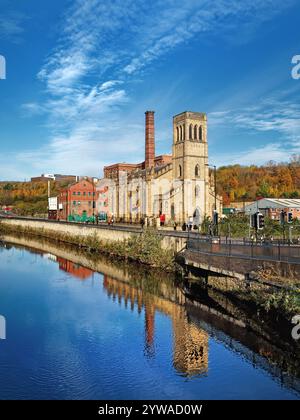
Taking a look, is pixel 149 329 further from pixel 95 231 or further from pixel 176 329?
pixel 95 231

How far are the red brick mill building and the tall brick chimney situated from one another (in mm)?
20012

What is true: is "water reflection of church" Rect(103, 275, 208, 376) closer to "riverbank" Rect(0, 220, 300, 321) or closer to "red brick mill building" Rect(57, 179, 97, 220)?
"riverbank" Rect(0, 220, 300, 321)

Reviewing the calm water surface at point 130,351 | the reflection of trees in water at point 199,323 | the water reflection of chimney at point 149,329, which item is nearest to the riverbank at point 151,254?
the reflection of trees in water at point 199,323

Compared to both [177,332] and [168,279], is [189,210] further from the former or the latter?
[177,332]

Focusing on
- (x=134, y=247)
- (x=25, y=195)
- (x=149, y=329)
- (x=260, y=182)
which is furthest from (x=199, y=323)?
(x=25, y=195)

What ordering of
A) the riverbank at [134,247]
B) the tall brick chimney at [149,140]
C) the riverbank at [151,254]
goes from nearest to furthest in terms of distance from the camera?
the riverbank at [151,254], the riverbank at [134,247], the tall brick chimney at [149,140]

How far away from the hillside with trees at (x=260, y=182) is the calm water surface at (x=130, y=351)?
2567 inches

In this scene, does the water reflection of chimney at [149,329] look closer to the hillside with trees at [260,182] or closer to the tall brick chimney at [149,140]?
the tall brick chimney at [149,140]

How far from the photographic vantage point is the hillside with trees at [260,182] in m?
85.1

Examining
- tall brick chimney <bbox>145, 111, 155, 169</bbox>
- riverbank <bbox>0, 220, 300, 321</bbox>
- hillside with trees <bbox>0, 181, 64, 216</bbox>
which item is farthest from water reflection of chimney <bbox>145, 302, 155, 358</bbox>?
hillside with trees <bbox>0, 181, 64, 216</bbox>

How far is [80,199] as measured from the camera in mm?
74562

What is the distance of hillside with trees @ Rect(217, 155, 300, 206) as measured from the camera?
279 ft

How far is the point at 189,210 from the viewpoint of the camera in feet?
171
